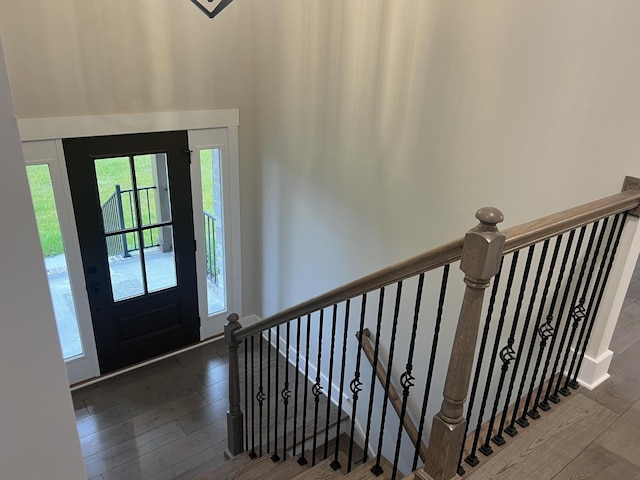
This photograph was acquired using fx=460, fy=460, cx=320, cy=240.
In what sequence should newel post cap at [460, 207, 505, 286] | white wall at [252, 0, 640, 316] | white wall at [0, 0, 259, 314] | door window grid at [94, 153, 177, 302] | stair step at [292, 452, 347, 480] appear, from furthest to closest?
door window grid at [94, 153, 177, 302] → white wall at [0, 0, 259, 314] → stair step at [292, 452, 347, 480] → white wall at [252, 0, 640, 316] → newel post cap at [460, 207, 505, 286]

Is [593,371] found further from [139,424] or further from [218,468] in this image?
[139,424]

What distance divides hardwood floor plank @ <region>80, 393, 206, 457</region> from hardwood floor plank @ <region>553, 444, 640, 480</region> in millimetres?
3106

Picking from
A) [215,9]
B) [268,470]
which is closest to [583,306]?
[268,470]

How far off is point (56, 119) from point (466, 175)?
9.61 ft

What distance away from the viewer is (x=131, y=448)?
3.58 meters

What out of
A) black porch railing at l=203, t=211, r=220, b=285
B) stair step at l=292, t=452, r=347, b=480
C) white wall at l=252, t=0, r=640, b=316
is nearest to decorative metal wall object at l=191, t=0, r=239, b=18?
white wall at l=252, t=0, r=640, b=316

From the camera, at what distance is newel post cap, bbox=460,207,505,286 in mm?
1276

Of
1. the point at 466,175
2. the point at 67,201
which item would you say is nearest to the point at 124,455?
the point at 67,201

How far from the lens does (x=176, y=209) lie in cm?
420

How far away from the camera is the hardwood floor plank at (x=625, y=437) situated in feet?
5.78

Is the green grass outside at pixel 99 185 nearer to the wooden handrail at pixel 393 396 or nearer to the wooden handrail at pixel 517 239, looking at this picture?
the wooden handrail at pixel 393 396

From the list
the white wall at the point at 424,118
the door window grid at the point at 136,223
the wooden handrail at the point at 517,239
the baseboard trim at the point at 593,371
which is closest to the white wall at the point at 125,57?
the white wall at the point at 424,118

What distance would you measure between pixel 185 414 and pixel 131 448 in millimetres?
488

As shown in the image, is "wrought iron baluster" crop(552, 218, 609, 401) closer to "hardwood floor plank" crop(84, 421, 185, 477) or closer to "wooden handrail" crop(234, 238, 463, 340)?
"wooden handrail" crop(234, 238, 463, 340)
